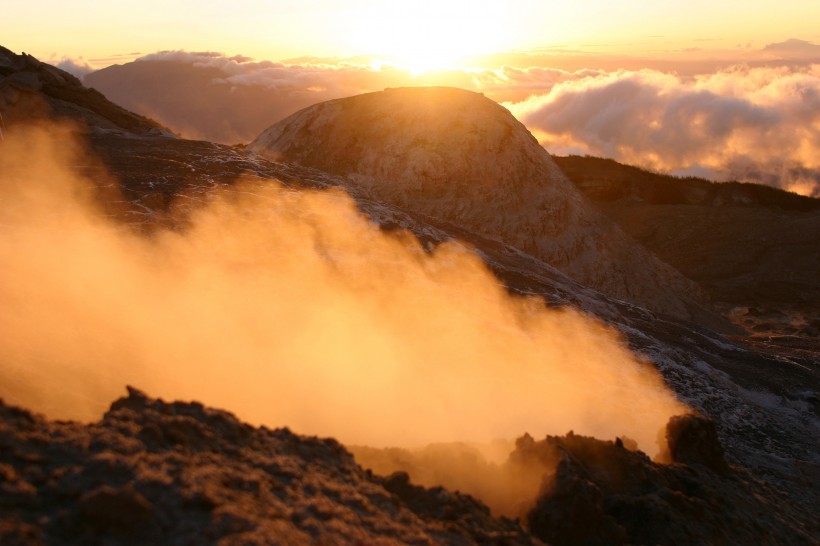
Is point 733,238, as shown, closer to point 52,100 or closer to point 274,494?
point 52,100

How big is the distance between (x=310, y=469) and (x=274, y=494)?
53 cm

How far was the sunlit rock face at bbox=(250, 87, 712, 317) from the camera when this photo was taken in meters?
20.4

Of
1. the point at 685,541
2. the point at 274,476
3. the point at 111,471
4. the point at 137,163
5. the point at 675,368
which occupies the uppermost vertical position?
the point at 137,163

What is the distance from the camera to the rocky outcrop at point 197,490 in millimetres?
3754

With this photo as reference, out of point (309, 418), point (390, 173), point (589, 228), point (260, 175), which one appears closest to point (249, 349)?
point (309, 418)

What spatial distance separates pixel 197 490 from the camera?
13.5ft

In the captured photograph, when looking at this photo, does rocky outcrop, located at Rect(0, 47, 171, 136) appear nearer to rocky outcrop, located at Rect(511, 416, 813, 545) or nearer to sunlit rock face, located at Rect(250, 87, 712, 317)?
sunlit rock face, located at Rect(250, 87, 712, 317)

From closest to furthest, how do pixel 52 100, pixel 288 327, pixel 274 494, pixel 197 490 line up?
pixel 197 490, pixel 274 494, pixel 288 327, pixel 52 100

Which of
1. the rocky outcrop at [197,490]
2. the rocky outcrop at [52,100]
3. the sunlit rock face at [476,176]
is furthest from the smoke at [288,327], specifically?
the sunlit rock face at [476,176]

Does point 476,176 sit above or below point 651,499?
above

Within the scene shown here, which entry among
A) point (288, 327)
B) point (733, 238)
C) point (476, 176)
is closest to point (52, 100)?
point (288, 327)

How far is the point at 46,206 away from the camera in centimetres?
1173

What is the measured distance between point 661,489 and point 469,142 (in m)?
15.9

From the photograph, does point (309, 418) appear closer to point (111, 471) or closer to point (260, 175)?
point (111, 471)
